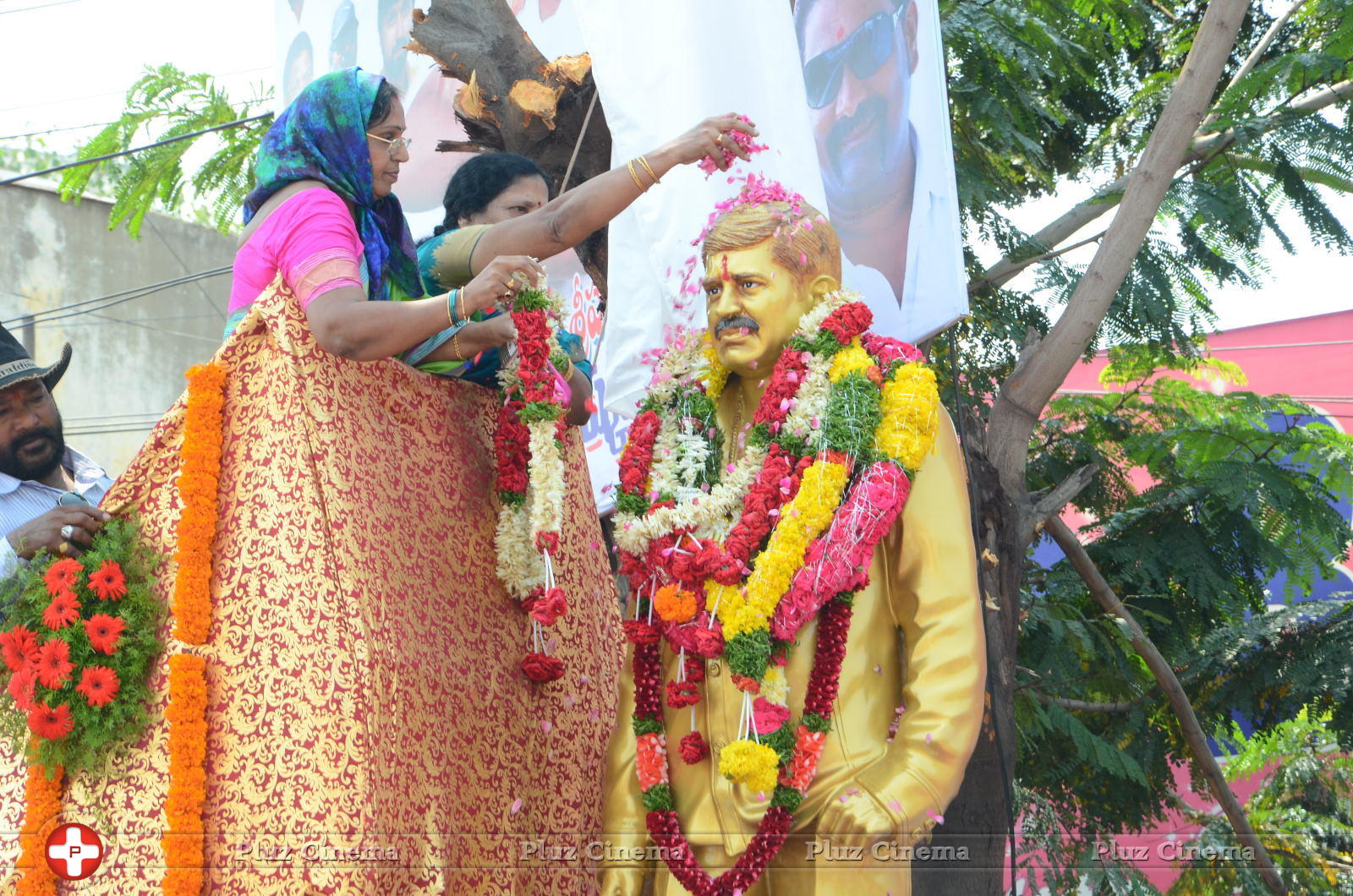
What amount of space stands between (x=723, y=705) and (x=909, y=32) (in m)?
2.52

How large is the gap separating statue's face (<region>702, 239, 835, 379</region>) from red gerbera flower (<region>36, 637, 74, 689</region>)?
1712mm

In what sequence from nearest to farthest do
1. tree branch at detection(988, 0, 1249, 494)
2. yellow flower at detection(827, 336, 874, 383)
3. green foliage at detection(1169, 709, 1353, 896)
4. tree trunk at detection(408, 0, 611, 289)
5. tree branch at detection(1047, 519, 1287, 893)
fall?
1. yellow flower at detection(827, 336, 874, 383)
2. tree branch at detection(988, 0, 1249, 494)
3. tree trunk at detection(408, 0, 611, 289)
4. tree branch at detection(1047, 519, 1287, 893)
5. green foliage at detection(1169, 709, 1353, 896)

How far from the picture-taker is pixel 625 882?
129 inches

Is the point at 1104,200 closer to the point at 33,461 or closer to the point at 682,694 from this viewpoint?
the point at 682,694

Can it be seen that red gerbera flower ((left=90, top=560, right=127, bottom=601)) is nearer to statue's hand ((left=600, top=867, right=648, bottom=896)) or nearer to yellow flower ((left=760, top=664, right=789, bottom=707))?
statue's hand ((left=600, top=867, right=648, bottom=896))

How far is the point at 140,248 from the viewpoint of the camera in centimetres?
1741

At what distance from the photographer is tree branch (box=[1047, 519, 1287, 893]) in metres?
5.38

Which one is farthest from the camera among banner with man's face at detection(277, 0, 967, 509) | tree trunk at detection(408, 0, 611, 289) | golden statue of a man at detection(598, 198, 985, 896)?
tree trunk at detection(408, 0, 611, 289)

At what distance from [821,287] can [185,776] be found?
1.94 m

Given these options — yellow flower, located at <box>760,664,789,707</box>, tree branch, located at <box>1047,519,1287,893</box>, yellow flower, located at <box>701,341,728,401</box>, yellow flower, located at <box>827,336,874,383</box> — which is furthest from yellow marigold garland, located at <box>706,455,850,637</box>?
tree branch, located at <box>1047,519,1287,893</box>

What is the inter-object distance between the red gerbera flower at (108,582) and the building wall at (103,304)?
1403cm

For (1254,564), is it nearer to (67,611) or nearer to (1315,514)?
(1315,514)

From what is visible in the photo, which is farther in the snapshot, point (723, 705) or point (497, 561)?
point (497, 561)

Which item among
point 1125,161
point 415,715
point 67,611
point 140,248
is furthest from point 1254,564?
point 140,248
